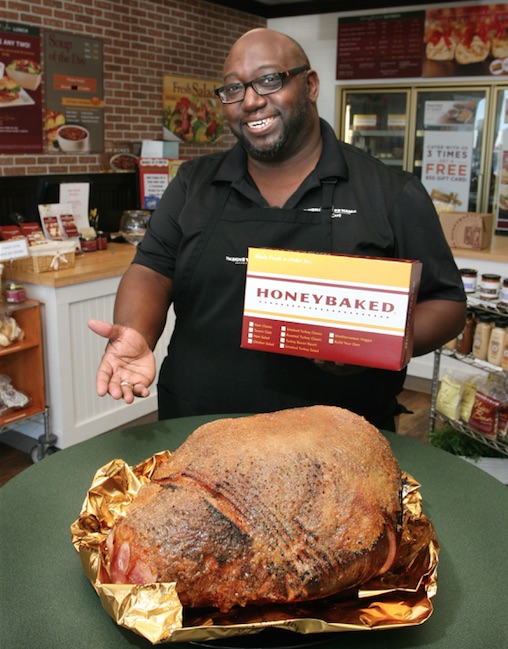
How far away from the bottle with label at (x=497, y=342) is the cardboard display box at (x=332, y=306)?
1.75 metres

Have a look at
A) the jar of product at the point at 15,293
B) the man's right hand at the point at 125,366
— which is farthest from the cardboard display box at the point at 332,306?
the jar of product at the point at 15,293

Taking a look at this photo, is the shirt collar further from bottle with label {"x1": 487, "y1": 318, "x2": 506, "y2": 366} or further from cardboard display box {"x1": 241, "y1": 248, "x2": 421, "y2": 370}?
bottle with label {"x1": 487, "y1": 318, "x2": 506, "y2": 366}

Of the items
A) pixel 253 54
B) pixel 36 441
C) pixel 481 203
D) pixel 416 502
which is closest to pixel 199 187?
pixel 253 54

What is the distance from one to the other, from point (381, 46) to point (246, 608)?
6.13m

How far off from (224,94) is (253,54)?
111mm

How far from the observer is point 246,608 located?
86 cm

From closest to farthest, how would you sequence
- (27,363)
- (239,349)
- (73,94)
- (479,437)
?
(239,349)
(479,437)
(27,363)
(73,94)

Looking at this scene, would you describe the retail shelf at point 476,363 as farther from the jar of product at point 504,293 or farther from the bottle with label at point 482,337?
the jar of product at point 504,293

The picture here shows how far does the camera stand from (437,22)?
5.84m

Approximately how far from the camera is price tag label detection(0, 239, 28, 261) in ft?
9.67

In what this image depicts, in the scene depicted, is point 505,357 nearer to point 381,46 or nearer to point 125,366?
point 125,366

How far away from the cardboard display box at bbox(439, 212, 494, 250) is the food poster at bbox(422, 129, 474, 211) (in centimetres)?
226

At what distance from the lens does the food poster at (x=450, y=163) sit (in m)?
5.96

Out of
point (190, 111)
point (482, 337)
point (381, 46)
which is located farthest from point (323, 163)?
point (381, 46)
